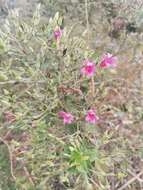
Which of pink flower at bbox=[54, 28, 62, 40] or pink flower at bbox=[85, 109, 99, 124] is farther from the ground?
pink flower at bbox=[54, 28, 62, 40]

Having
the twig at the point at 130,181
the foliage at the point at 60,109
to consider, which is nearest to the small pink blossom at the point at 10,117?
the foliage at the point at 60,109

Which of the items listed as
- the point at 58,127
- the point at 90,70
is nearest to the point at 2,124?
the point at 58,127

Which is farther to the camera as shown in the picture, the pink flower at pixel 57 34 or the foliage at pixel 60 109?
the pink flower at pixel 57 34

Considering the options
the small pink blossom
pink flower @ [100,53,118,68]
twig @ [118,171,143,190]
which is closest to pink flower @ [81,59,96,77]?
pink flower @ [100,53,118,68]

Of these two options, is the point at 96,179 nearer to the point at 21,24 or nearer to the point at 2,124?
the point at 2,124

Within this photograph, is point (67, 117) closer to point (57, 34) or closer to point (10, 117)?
point (10, 117)

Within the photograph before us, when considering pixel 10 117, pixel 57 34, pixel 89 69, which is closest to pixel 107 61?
pixel 89 69

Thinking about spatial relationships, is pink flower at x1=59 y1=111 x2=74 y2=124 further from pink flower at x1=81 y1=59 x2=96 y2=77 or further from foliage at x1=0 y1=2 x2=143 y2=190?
pink flower at x1=81 y1=59 x2=96 y2=77

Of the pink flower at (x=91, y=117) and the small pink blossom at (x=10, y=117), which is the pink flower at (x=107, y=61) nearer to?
the pink flower at (x=91, y=117)

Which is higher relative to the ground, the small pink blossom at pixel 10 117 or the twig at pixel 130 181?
the small pink blossom at pixel 10 117

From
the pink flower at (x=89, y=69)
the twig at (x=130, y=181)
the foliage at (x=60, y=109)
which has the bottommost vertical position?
the twig at (x=130, y=181)

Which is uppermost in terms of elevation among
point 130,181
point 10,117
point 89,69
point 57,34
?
point 57,34
